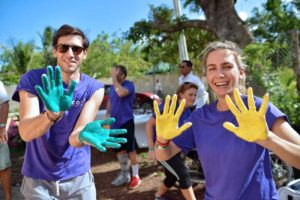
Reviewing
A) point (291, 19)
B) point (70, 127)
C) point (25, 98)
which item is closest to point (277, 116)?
point (70, 127)

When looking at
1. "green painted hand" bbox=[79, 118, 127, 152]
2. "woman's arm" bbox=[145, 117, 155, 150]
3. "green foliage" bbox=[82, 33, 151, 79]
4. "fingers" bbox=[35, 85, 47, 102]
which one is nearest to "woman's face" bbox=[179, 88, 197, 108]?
"woman's arm" bbox=[145, 117, 155, 150]

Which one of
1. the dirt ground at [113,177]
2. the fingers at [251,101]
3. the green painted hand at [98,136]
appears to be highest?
the fingers at [251,101]

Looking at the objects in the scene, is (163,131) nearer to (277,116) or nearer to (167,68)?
(277,116)

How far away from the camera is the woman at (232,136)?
1.40 m

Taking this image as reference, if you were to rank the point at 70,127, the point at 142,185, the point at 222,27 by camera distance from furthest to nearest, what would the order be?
the point at 222,27 → the point at 142,185 → the point at 70,127

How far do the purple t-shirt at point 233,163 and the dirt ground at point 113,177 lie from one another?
8.44ft

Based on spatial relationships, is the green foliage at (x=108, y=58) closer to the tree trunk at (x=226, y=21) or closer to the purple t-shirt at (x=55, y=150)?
the tree trunk at (x=226, y=21)

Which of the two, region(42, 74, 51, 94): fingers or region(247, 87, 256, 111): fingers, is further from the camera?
region(42, 74, 51, 94): fingers

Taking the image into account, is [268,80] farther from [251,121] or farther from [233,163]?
[251,121]

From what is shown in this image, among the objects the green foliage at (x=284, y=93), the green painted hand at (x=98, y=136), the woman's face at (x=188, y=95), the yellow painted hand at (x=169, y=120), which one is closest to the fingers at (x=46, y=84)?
the green painted hand at (x=98, y=136)

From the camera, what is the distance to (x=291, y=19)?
484 centimetres

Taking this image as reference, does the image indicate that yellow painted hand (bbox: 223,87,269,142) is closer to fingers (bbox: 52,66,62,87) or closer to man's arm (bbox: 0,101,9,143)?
fingers (bbox: 52,66,62,87)

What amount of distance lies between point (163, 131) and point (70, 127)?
0.69m

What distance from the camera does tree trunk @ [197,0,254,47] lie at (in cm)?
604
